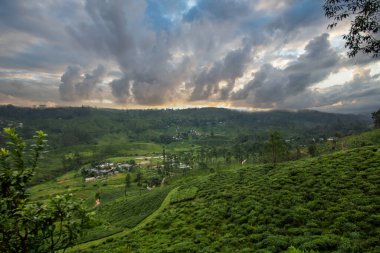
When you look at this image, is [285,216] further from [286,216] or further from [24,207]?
[24,207]

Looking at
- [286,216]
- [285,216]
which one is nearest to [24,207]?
[286,216]

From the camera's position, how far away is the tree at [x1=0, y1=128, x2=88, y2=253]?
7.75m

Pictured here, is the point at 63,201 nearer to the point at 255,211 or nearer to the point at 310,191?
the point at 255,211

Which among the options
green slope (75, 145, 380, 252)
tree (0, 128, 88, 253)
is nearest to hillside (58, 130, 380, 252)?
green slope (75, 145, 380, 252)

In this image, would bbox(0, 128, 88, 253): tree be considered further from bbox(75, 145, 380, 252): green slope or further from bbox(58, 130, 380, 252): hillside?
bbox(75, 145, 380, 252): green slope

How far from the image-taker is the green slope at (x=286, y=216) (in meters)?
27.3

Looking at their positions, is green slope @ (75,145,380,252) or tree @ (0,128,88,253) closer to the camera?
tree @ (0,128,88,253)

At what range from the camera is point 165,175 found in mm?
197375

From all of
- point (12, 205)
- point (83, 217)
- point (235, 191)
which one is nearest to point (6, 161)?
point (12, 205)

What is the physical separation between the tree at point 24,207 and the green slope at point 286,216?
75.8 ft

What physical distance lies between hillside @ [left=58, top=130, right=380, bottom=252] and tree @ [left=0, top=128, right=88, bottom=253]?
2276 centimetres

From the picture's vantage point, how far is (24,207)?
26.0 feet

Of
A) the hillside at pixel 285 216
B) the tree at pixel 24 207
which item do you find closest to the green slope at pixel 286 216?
the hillside at pixel 285 216

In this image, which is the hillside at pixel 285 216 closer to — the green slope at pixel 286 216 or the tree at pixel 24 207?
the green slope at pixel 286 216
